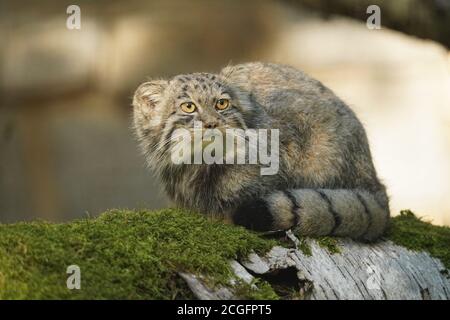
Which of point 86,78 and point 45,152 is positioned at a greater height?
point 86,78

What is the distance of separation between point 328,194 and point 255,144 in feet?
2.00

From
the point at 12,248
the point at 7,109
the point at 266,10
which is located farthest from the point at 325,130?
the point at 7,109

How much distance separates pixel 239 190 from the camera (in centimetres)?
500

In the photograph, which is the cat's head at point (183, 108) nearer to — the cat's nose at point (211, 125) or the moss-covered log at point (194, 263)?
the cat's nose at point (211, 125)

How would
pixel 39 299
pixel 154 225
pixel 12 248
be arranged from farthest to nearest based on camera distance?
pixel 154 225
pixel 12 248
pixel 39 299

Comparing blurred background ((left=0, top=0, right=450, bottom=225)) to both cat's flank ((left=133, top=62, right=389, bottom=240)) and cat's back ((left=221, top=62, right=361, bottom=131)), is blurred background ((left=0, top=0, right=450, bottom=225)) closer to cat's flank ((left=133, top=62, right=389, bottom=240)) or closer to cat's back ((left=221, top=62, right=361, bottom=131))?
cat's back ((left=221, top=62, right=361, bottom=131))

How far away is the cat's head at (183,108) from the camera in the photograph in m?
4.92

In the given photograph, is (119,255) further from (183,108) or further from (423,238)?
(423,238)

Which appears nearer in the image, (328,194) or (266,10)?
(328,194)

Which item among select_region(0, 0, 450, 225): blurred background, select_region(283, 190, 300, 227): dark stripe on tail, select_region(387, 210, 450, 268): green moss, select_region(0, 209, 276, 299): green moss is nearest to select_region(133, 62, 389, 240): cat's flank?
select_region(283, 190, 300, 227): dark stripe on tail

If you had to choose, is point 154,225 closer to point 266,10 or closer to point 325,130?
point 325,130

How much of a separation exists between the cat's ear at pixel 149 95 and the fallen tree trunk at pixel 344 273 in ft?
4.71

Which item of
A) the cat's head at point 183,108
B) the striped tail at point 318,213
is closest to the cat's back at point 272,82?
the cat's head at point 183,108
